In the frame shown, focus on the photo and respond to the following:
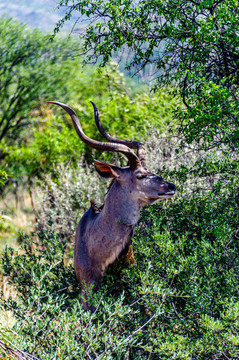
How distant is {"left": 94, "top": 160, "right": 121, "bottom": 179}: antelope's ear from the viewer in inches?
186

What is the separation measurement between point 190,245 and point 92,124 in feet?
19.7

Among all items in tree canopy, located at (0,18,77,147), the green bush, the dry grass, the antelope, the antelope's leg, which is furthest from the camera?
tree canopy, located at (0,18,77,147)

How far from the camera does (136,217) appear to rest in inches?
185

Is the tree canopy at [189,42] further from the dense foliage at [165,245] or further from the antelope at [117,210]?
the antelope at [117,210]

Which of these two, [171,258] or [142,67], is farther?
[142,67]

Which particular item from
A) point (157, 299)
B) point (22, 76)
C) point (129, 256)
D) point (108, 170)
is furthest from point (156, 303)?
point (22, 76)

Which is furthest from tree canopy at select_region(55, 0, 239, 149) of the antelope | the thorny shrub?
the antelope

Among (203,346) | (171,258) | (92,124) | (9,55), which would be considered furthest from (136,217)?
(9,55)

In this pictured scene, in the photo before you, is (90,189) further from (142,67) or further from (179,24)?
(179,24)

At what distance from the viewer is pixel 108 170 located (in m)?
4.77

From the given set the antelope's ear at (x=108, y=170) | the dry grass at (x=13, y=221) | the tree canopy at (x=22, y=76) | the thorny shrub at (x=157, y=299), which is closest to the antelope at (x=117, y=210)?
the antelope's ear at (x=108, y=170)

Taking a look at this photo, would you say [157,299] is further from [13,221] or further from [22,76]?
[22,76]

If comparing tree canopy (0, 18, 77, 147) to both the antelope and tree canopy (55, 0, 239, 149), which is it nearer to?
tree canopy (55, 0, 239, 149)

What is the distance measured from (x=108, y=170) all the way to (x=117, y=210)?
1.28 feet
